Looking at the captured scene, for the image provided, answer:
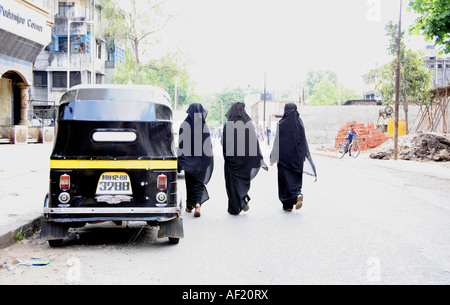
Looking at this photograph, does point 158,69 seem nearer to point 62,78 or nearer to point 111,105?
point 62,78

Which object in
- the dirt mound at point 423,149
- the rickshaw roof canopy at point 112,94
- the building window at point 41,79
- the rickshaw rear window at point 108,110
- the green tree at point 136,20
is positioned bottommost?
the dirt mound at point 423,149

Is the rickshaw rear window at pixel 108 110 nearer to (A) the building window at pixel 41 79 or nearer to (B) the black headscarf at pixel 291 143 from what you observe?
(B) the black headscarf at pixel 291 143

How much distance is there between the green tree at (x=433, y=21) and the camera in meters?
14.0

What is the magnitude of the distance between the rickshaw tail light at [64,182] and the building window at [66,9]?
4559 centimetres

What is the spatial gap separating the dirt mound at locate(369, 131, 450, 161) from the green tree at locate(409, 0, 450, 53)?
8.77 metres

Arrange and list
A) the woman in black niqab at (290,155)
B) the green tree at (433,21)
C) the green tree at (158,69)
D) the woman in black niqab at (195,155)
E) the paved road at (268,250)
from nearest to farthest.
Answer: the paved road at (268,250) < the woman in black niqab at (195,155) < the woman in black niqab at (290,155) < the green tree at (433,21) < the green tree at (158,69)

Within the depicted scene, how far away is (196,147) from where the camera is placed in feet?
26.9

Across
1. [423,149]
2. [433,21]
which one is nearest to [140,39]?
[423,149]

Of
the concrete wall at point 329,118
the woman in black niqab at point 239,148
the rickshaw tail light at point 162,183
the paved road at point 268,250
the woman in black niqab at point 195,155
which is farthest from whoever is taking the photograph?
the concrete wall at point 329,118

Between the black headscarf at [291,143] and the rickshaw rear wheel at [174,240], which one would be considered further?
the black headscarf at [291,143]

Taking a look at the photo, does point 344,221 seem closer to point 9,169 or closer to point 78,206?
point 78,206

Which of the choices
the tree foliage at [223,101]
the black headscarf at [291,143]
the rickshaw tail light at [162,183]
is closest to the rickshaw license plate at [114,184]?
the rickshaw tail light at [162,183]

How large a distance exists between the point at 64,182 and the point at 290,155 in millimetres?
4611

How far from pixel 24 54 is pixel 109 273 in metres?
24.5
